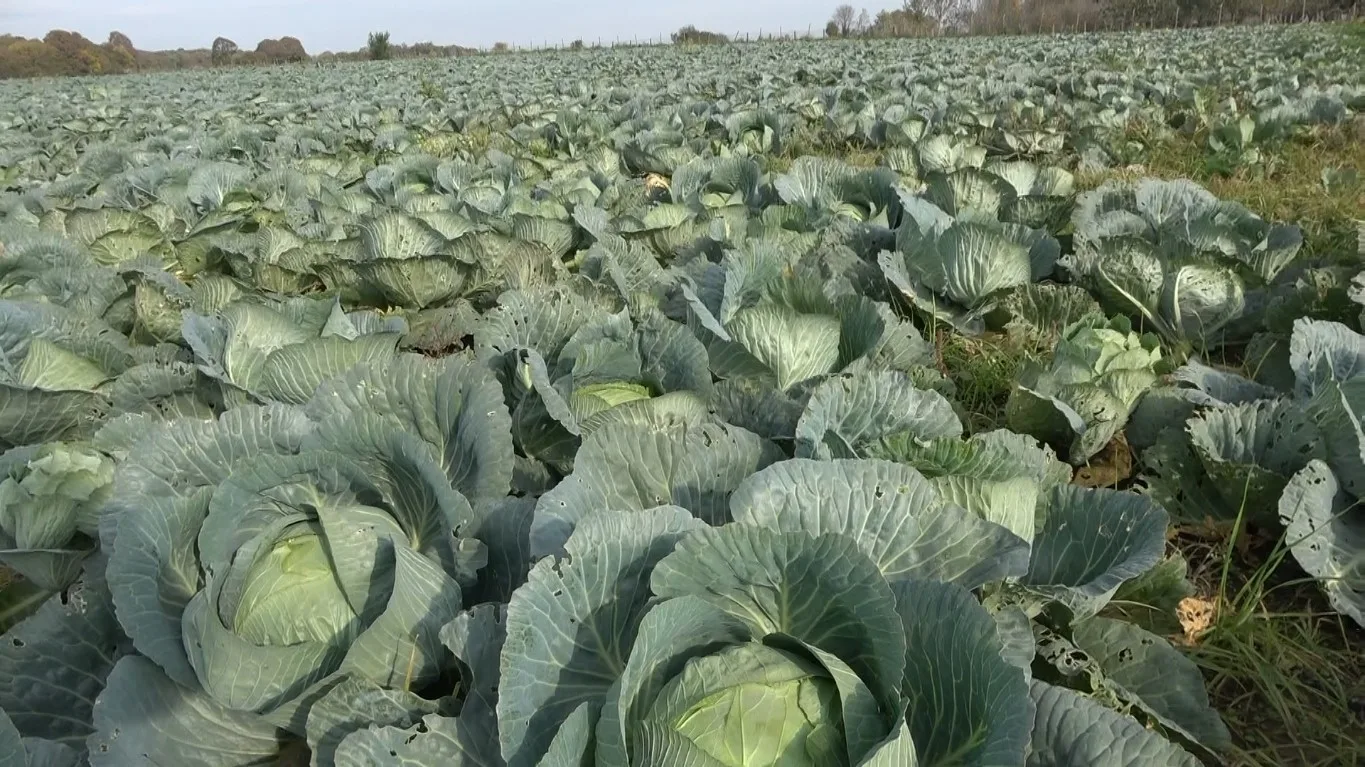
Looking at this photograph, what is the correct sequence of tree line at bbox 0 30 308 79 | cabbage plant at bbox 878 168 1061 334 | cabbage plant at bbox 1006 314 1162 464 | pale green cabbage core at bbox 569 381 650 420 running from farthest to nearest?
tree line at bbox 0 30 308 79
cabbage plant at bbox 878 168 1061 334
cabbage plant at bbox 1006 314 1162 464
pale green cabbage core at bbox 569 381 650 420

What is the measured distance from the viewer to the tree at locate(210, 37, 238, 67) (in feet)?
171

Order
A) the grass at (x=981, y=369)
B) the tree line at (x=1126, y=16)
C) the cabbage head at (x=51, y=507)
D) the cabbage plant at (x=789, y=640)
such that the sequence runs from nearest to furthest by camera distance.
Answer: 1. the cabbage plant at (x=789, y=640)
2. the cabbage head at (x=51, y=507)
3. the grass at (x=981, y=369)
4. the tree line at (x=1126, y=16)

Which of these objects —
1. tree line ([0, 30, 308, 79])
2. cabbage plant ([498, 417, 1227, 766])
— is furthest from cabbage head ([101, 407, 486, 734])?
tree line ([0, 30, 308, 79])

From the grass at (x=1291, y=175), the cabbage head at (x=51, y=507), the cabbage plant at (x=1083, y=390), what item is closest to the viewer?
the cabbage head at (x=51, y=507)

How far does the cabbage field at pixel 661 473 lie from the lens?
1.41 meters

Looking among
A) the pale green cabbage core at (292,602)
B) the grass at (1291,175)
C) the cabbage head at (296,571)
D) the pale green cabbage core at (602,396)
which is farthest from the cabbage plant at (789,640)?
the grass at (1291,175)

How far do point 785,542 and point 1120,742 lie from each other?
675 mm

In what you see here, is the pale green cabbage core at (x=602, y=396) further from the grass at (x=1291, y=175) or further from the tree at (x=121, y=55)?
the tree at (x=121, y=55)

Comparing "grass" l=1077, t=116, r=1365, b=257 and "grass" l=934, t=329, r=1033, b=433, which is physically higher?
"grass" l=1077, t=116, r=1365, b=257

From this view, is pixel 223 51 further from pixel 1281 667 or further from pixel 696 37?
pixel 1281 667

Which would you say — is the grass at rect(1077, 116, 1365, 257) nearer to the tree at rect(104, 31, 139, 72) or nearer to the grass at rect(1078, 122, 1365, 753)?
the grass at rect(1078, 122, 1365, 753)

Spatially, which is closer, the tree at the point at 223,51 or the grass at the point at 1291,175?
the grass at the point at 1291,175

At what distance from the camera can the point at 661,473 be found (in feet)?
6.00

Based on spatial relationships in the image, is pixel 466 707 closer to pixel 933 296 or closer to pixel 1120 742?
pixel 1120 742
